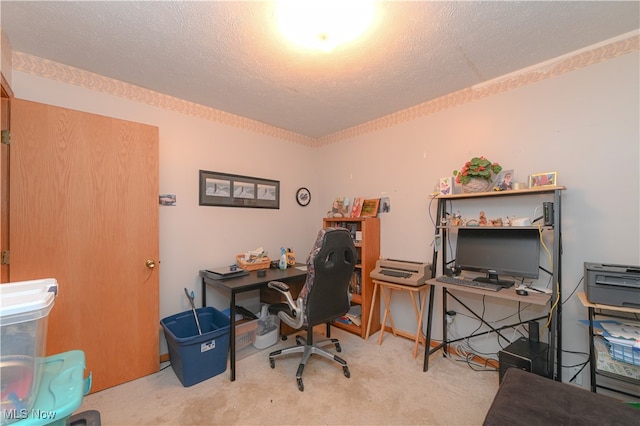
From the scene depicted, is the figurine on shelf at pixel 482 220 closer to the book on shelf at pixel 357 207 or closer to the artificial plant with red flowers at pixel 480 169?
the artificial plant with red flowers at pixel 480 169

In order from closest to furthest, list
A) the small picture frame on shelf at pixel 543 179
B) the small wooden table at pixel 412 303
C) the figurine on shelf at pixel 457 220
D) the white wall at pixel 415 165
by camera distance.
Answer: the white wall at pixel 415 165 < the small picture frame on shelf at pixel 543 179 < the figurine on shelf at pixel 457 220 < the small wooden table at pixel 412 303

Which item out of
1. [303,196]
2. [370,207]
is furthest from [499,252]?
[303,196]

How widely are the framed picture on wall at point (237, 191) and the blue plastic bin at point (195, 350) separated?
118 cm

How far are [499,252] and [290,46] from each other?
222cm

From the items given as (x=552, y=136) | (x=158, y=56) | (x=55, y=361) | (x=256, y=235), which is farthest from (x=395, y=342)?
(x=158, y=56)

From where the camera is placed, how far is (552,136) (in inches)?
83.4

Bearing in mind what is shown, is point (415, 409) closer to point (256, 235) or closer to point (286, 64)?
point (256, 235)

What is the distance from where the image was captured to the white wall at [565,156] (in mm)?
1850

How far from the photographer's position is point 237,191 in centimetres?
313

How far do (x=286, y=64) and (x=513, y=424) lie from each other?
2.47 meters

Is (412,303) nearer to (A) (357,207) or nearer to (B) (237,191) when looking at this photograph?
(A) (357,207)

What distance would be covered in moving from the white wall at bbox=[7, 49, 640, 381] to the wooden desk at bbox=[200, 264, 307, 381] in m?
0.28

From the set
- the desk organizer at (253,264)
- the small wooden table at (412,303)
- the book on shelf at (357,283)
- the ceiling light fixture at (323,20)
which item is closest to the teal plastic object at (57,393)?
the desk organizer at (253,264)

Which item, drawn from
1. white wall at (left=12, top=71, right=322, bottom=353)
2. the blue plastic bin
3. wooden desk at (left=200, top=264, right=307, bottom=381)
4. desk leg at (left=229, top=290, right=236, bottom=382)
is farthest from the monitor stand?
white wall at (left=12, top=71, right=322, bottom=353)
